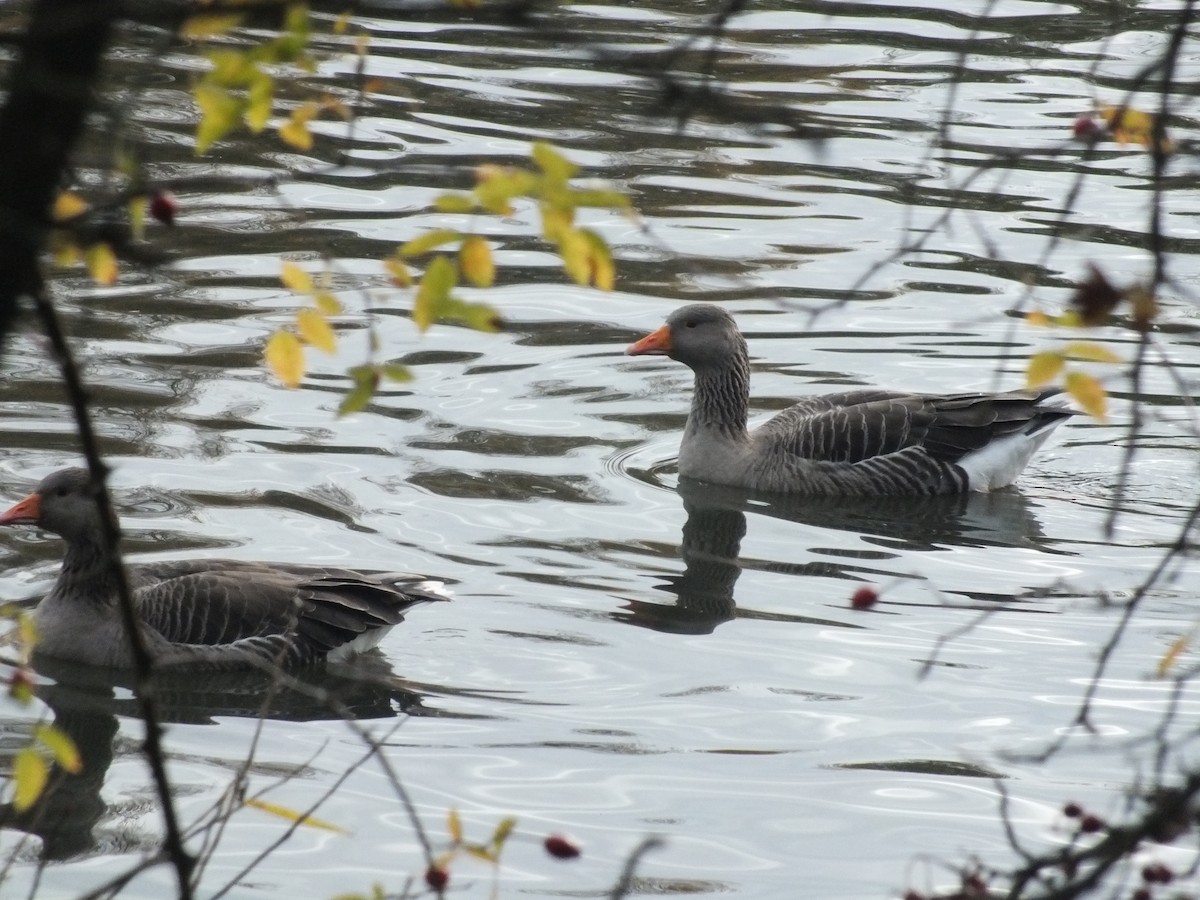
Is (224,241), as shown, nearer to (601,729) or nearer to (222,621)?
(222,621)

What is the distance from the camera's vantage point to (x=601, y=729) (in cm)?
805

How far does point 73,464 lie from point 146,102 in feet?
32.1

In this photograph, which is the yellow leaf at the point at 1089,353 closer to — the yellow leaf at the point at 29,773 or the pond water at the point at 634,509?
the pond water at the point at 634,509

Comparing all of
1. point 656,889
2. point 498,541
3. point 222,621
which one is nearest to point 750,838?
point 656,889

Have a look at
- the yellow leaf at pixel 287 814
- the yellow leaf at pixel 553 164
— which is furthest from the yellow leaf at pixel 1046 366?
the yellow leaf at pixel 287 814

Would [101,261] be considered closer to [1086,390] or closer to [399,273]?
[399,273]

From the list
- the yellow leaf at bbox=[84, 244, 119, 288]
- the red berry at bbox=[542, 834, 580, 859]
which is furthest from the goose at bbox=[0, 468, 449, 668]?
the yellow leaf at bbox=[84, 244, 119, 288]

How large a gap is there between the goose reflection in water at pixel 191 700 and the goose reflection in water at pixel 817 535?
1.53 meters

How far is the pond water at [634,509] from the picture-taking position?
23.1ft

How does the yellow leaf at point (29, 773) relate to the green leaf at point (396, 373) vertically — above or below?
below

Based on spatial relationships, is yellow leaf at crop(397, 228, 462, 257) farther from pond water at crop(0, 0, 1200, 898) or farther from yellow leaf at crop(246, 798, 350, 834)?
yellow leaf at crop(246, 798, 350, 834)

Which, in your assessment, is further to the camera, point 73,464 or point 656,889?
point 73,464

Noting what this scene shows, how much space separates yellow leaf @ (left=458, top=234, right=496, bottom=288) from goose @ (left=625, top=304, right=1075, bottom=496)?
8.74 meters

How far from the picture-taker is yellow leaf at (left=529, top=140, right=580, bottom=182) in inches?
118
